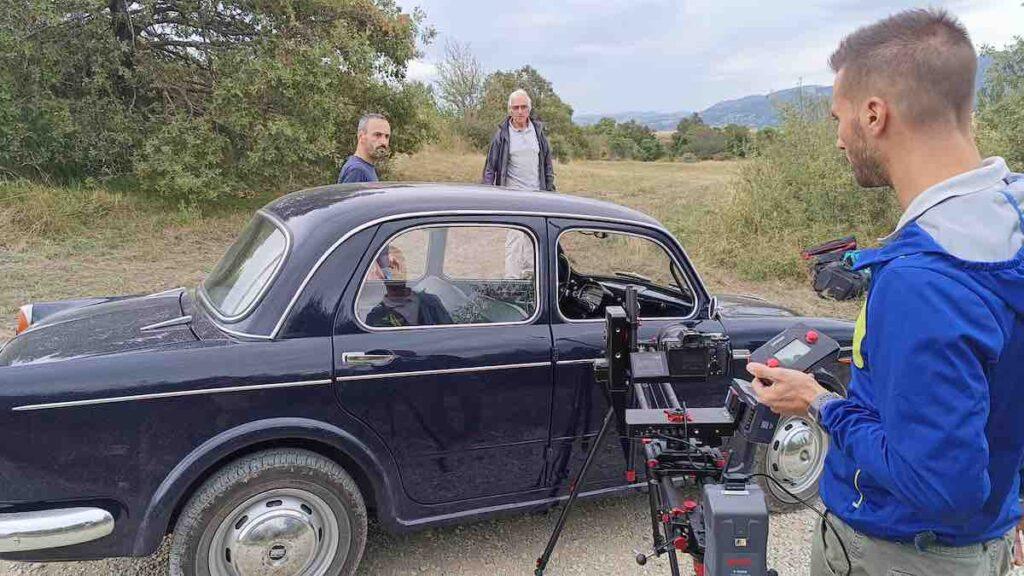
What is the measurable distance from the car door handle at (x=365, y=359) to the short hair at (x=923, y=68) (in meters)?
2.03

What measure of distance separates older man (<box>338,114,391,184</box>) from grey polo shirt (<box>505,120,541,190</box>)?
1881 millimetres

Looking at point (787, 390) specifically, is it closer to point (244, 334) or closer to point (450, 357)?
point (450, 357)

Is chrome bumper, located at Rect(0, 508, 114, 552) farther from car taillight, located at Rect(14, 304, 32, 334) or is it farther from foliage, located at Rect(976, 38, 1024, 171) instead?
foliage, located at Rect(976, 38, 1024, 171)

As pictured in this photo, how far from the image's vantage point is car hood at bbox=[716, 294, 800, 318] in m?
3.78

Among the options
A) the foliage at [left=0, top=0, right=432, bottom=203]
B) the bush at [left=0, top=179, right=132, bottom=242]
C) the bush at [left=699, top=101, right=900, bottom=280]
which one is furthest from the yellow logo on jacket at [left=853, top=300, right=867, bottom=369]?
the bush at [left=0, top=179, right=132, bottom=242]

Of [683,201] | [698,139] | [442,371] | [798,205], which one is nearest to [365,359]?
[442,371]

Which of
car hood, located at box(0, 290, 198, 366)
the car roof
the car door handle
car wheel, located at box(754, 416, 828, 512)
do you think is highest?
the car roof

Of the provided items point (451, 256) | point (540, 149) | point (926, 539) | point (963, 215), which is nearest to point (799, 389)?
point (926, 539)

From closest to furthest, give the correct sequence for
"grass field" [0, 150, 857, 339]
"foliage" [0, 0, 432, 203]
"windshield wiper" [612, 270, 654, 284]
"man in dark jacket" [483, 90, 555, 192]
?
"windshield wiper" [612, 270, 654, 284] < "man in dark jacket" [483, 90, 555, 192] < "grass field" [0, 150, 857, 339] < "foliage" [0, 0, 432, 203]

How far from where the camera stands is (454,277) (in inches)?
135

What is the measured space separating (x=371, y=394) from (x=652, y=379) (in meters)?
1.25

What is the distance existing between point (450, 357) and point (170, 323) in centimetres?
126

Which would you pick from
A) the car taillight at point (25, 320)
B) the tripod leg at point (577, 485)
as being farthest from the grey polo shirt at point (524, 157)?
the tripod leg at point (577, 485)

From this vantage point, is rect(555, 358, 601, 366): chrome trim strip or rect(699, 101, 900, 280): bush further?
rect(699, 101, 900, 280): bush
